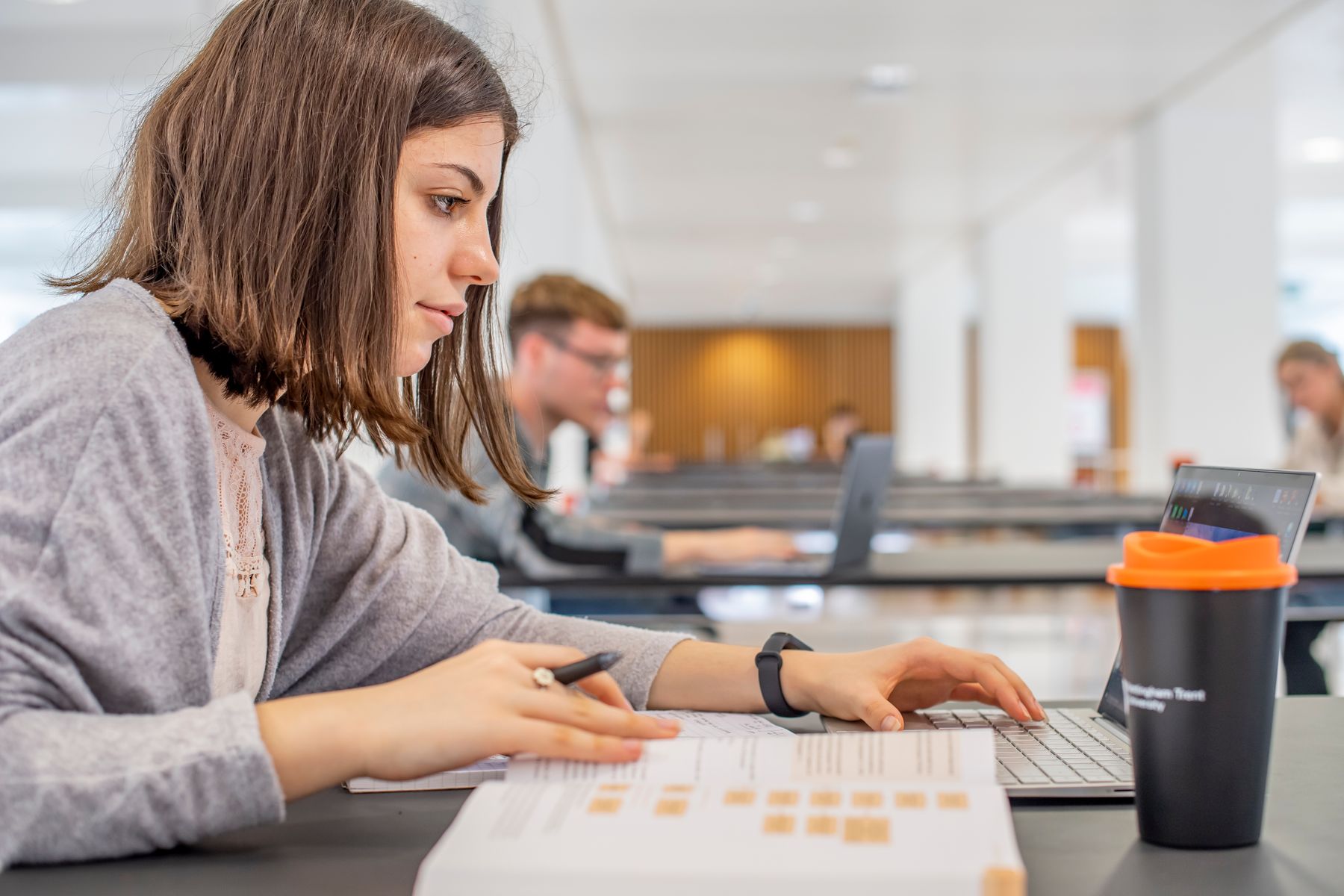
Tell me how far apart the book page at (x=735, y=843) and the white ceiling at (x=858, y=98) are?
15.2 ft

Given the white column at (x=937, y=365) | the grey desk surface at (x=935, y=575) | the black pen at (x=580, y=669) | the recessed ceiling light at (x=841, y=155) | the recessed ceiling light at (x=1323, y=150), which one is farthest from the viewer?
the white column at (x=937, y=365)

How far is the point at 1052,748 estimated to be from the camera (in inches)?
34.7

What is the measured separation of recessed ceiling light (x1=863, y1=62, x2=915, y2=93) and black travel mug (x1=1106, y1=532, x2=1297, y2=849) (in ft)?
18.1

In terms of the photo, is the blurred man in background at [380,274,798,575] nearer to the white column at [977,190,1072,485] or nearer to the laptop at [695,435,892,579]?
the laptop at [695,435,892,579]

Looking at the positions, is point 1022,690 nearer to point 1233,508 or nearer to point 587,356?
point 1233,508

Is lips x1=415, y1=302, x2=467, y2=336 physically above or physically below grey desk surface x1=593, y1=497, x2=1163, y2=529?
above

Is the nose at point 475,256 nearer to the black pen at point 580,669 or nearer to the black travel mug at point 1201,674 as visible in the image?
the black pen at point 580,669

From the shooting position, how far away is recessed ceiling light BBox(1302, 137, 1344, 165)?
6.74m

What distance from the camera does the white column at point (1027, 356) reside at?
9.43 m

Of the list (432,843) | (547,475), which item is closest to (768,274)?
(547,475)

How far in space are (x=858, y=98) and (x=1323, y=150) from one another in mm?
2872

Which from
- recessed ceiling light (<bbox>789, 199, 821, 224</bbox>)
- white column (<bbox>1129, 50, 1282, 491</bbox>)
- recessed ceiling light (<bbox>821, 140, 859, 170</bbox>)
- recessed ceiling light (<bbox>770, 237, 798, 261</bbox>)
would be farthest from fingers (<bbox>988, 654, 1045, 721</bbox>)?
recessed ceiling light (<bbox>770, 237, 798, 261</bbox>)

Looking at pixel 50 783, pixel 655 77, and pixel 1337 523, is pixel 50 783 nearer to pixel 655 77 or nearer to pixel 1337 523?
pixel 1337 523

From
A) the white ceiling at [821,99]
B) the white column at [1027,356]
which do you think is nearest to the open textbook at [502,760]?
the white ceiling at [821,99]
